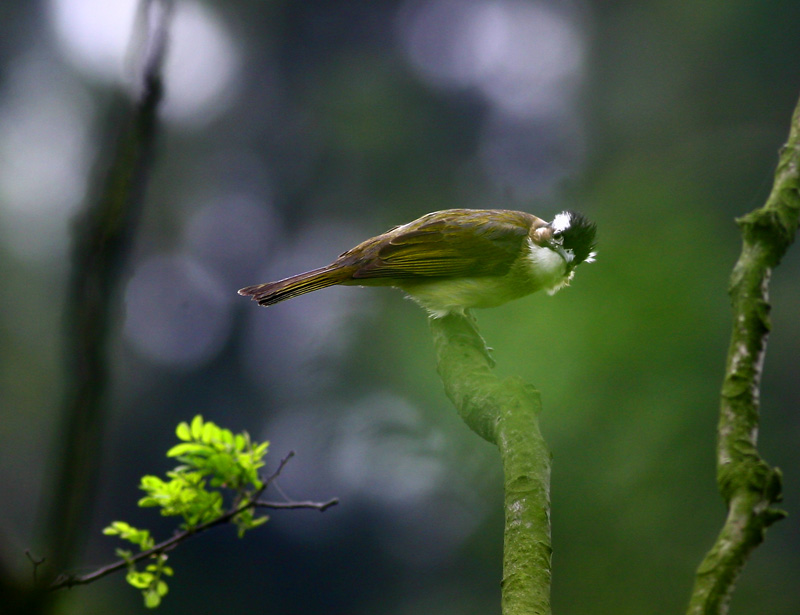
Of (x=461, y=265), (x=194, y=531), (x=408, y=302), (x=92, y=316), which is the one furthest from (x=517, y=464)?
(x=408, y=302)

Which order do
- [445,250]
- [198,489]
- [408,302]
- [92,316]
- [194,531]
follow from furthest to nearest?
[408,302], [445,250], [198,489], [194,531], [92,316]

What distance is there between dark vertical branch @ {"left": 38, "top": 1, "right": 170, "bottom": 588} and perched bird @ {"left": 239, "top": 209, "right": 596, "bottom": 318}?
2.44 m

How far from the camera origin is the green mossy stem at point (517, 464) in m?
1.55

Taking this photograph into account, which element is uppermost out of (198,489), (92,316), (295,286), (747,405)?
(295,286)

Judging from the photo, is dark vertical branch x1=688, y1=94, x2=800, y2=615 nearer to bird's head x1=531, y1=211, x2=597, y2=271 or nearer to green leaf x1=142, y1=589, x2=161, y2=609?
green leaf x1=142, y1=589, x2=161, y2=609

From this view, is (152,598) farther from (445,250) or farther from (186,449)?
(445,250)

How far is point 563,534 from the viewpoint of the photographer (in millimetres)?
3855

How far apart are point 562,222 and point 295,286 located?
43.3 inches

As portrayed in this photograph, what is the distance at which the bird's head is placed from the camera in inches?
126

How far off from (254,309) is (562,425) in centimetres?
562

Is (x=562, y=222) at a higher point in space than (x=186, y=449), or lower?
higher

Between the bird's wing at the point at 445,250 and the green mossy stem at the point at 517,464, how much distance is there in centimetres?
76

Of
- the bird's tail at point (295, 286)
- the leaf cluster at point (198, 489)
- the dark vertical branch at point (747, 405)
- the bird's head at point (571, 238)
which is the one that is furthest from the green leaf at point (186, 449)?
the bird's head at point (571, 238)

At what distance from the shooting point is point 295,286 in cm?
324
